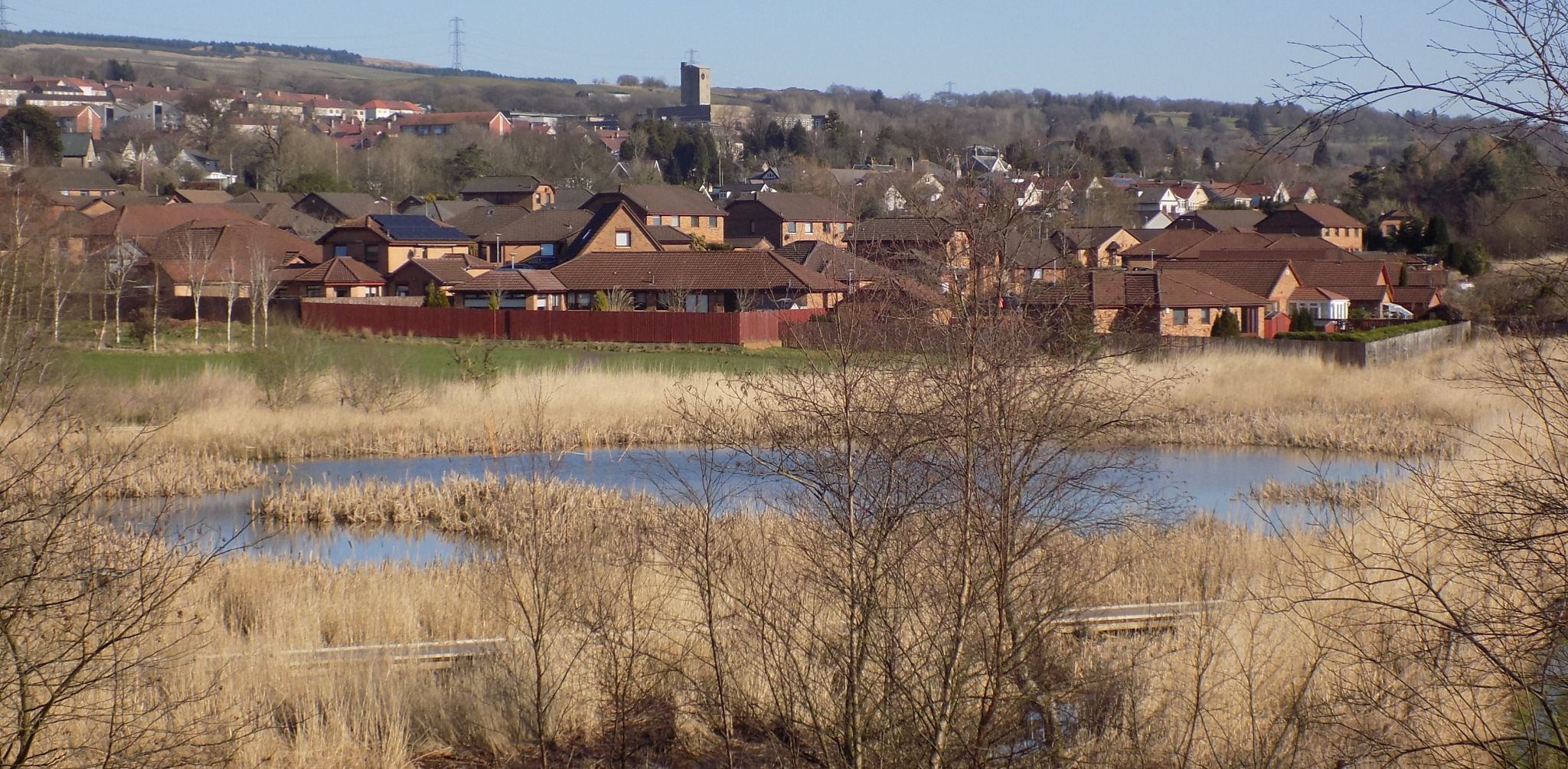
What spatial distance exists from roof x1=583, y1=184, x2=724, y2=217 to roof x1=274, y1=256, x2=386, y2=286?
20472 mm

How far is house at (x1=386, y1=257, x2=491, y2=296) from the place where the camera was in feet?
179

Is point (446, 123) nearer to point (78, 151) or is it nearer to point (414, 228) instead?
point (78, 151)

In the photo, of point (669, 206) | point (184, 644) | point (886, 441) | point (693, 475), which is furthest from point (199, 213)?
point (886, 441)

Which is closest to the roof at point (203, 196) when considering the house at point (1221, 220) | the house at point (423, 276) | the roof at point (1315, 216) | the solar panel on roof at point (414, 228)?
the solar panel on roof at point (414, 228)

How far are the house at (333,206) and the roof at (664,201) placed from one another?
41.6ft

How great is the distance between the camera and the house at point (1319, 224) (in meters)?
65.9

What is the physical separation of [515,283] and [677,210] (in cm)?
2638

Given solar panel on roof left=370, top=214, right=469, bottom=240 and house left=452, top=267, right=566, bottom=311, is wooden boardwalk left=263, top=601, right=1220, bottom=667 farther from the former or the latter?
solar panel on roof left=370, top=214, right=469, bottom=240

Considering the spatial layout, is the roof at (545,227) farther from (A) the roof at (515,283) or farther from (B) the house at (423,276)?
(A) the roof at (515,283)

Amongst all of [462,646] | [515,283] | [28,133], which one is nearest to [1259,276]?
[515,283]

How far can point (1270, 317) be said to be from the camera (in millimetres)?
47125

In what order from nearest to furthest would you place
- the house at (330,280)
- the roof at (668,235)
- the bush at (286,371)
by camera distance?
the bush at (286,371)
the house at (330,280)
the roof at (668,235)

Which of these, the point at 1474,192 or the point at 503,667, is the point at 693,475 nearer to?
the point at 503,667

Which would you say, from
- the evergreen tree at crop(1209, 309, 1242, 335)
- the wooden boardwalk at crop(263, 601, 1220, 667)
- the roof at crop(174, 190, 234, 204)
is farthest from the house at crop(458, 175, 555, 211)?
the wooden boardwalk at crop(263, 601, 1220, 667)
